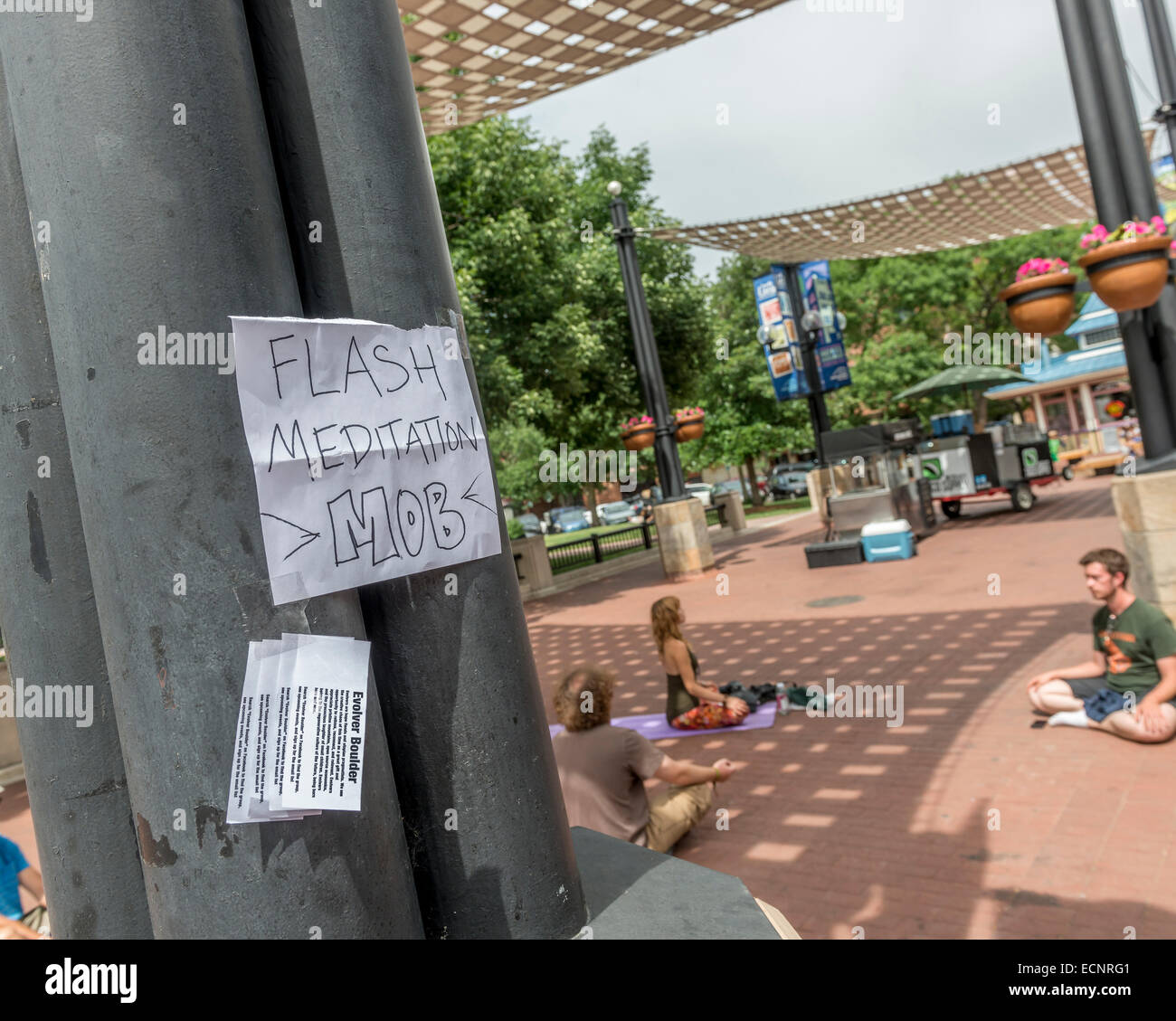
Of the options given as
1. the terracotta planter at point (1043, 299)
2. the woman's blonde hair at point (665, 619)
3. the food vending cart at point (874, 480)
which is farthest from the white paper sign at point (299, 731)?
the food vending cart at point (874, 480)

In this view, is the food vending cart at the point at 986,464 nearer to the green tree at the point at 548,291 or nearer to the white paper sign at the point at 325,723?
the green tree at the point at 548,291

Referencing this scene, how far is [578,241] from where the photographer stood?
83.6 feet

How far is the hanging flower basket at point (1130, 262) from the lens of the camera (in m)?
→ 5.73

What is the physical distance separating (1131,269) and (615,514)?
134 ft

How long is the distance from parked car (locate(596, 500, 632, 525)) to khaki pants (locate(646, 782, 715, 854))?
132 feet

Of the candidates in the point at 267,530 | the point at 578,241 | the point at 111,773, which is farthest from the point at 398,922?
the point at 578,241

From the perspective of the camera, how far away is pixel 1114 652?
5617mm

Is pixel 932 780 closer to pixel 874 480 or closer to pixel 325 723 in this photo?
pixel 325 723

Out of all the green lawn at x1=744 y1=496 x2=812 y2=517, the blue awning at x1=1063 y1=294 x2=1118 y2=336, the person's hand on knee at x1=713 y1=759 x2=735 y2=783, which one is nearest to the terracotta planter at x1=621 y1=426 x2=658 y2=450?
the person's hand on knee at x1=713 y1=759 x2=735 y2=783

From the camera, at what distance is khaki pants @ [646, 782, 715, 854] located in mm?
4859

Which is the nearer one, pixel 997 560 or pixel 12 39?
pixel 12 39

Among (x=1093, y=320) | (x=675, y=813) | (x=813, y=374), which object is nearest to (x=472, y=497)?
(x=675, y=813)

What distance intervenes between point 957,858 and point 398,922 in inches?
155
